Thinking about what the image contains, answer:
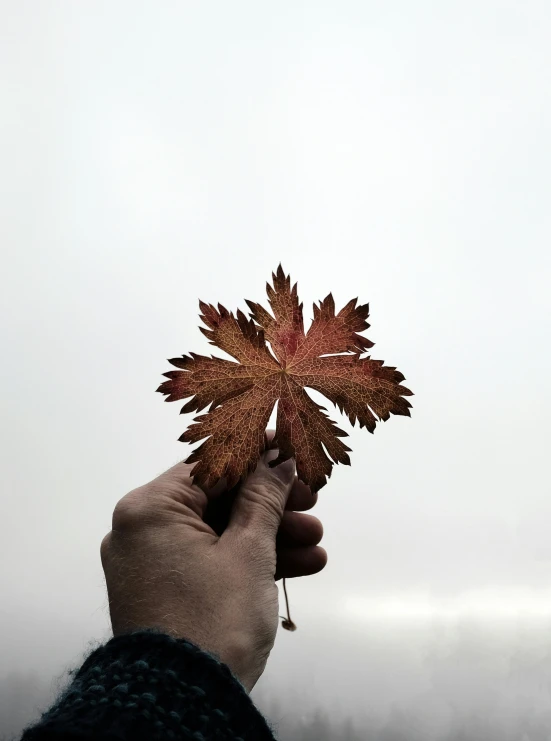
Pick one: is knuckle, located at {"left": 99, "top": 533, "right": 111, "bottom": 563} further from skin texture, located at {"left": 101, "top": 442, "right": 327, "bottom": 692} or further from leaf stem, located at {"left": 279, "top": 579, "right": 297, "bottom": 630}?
leaf stem, located at {"left": 279, "top": 579, "right": 297, "bottom": 630}

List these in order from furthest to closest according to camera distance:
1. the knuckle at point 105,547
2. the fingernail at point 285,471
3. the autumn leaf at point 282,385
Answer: the fingernail at point 285,471, the knuckle at point 105,547, the autumn leaf at point 282,385

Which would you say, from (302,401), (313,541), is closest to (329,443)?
(302,401)

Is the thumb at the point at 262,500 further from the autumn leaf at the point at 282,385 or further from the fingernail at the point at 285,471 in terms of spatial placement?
the autumn leaf at the point at 282,385

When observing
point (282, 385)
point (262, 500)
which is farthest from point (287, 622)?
point (282, 385)

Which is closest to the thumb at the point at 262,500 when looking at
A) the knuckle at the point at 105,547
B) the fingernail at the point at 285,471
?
the fingernail at the point at 285,471

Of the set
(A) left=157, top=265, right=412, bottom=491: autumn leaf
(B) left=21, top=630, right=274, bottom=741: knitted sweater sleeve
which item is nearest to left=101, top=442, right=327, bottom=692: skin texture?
(B) left=21, top=630, right=274, bottom=741: knitted sweater sleeve

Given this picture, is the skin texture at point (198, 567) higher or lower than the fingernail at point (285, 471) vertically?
lower

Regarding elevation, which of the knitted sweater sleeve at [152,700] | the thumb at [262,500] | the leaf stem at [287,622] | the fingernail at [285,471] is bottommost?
the knitted sweater sleeve at [152,700]

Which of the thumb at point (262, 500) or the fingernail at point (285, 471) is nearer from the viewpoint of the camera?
the thumb at point (262, 500)
